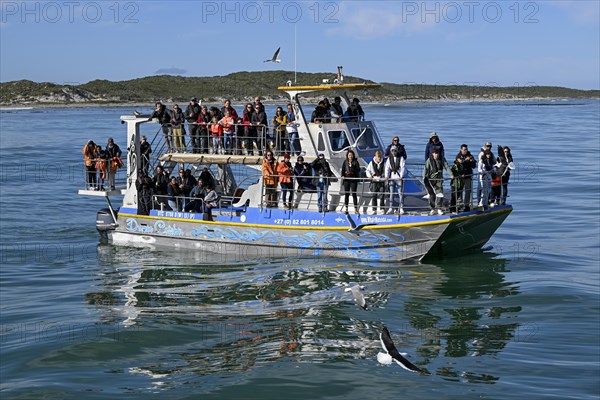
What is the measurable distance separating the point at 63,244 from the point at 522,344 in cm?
1590

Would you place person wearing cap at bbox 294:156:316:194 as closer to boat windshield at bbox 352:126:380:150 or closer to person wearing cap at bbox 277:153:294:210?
person wearing cap at bbox 277:153:294:210

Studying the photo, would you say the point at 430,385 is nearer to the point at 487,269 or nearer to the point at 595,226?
the point at 487,269

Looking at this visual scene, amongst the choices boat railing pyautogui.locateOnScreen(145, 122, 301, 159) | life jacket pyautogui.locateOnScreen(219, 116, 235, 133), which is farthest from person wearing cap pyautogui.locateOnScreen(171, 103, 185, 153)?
life jacket pyautogui.locateOnScreen(219, 116, 235, 133)

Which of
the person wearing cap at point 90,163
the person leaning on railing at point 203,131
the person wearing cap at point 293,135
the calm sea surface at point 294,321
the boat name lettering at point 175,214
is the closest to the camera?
the calm sea surface at point 294,321

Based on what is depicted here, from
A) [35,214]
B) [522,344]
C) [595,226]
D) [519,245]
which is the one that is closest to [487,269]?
[519,245]

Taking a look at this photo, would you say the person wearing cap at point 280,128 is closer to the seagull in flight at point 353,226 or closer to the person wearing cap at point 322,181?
the person wearing cap at point 322,181

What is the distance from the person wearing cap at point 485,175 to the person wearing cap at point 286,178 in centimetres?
481

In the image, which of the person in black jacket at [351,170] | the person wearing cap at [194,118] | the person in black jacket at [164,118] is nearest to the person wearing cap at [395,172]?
the person in black jacket at [351,170]

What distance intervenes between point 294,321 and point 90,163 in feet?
35.5

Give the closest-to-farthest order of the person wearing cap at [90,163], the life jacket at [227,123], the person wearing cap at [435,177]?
the person wearing cap at [435,177] → the life jacket at [227,123] → the person wearing cap at [90,163]

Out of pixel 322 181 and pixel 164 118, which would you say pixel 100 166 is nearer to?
pixel 164 118

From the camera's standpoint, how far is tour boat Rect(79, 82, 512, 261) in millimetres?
20812

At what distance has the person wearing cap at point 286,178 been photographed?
853 inches

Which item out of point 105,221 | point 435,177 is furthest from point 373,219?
point 105,221
